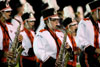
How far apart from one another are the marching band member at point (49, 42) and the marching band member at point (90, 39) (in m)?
0.46

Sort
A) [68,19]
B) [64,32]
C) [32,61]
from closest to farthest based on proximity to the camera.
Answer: [64,32] → [32,61] → [68,19]

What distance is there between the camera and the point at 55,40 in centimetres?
605

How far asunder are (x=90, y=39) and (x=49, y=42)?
89 cm

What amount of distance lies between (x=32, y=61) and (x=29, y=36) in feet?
2.37

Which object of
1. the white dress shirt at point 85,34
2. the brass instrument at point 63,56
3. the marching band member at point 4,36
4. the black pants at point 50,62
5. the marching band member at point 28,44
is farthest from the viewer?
the marching band member at point 28,44

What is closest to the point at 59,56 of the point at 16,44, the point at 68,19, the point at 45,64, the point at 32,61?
the point at 45,64

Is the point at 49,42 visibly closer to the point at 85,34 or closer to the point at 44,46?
the point at 44,46

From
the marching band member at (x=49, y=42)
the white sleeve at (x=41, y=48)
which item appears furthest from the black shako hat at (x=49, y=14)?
the white sleeve at (x=41, y=48)

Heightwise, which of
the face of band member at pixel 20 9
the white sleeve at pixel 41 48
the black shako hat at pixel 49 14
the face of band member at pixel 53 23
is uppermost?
the face of band member at pixel 20 9

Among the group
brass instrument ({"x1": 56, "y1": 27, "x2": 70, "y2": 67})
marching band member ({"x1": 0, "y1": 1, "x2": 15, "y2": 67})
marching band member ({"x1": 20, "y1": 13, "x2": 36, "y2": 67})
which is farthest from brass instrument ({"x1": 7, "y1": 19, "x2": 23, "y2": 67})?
marching band member ({"x1": 20, "y1": 13, "x2": 36, "y2": 67})

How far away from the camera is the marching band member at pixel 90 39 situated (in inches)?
245

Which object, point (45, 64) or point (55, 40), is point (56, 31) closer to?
point (55, 40)

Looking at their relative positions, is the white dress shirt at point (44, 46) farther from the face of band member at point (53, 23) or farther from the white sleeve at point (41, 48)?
the face of band member at point (53, 23)

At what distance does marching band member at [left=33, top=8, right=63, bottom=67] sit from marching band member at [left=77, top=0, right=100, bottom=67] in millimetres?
462
